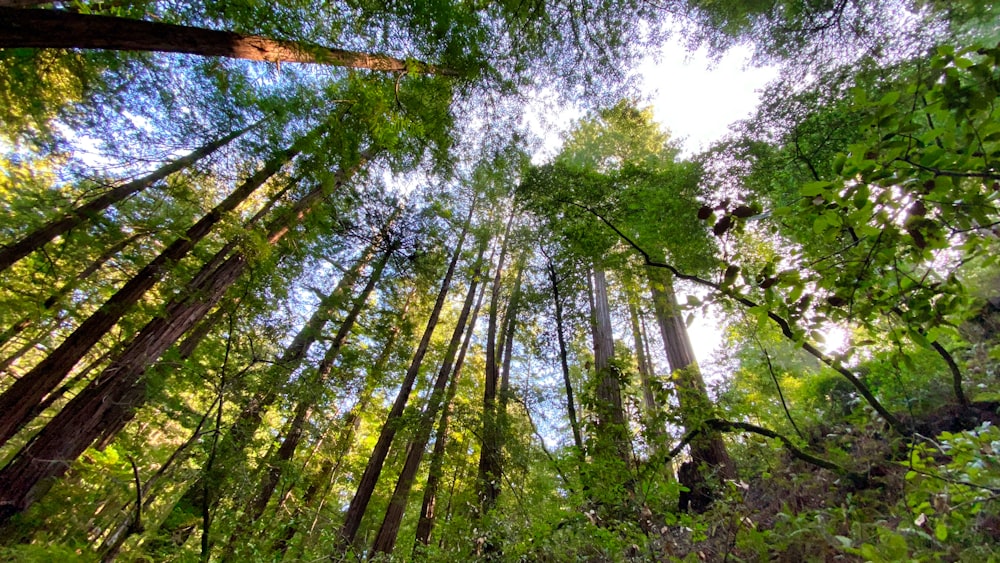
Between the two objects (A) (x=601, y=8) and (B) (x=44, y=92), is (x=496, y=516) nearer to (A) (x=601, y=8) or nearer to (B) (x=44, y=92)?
(A) (x=601, y=8)

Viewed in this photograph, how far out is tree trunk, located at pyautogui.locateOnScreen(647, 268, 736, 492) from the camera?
2.45m

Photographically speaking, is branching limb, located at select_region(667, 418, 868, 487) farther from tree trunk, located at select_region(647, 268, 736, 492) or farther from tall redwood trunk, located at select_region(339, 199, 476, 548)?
tall redwood trunk, located at select_region(339, 199, 476, 548)

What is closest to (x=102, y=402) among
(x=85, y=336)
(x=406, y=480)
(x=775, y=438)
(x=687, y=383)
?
(x=85, y=336)

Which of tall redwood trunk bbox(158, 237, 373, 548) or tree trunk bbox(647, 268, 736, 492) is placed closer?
tree trunk bbox(647, 268, 736, 492)

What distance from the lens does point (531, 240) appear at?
6.62 meters

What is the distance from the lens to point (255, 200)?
752 centimetres

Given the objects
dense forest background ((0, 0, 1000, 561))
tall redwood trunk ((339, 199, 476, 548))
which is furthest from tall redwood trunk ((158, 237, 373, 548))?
tall redwood trunk ((339, 199, 476, 548))

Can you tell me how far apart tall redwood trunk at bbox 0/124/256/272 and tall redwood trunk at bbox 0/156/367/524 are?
102cm

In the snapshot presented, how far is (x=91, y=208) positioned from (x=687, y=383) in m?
5.44

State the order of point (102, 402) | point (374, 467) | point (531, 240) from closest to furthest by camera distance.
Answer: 1. point (102, 402)
2. point (374, 467)
3. point (531, 240)

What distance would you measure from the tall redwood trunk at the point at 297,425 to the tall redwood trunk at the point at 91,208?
2.72 metres

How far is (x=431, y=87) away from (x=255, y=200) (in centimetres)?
588

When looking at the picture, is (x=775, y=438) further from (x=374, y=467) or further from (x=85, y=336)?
(x=85, y=336)

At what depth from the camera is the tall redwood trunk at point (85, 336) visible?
276 cm
